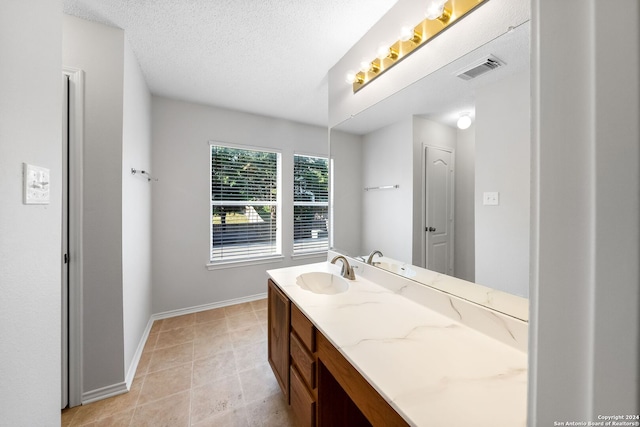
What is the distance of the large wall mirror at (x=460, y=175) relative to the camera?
3.06 ft

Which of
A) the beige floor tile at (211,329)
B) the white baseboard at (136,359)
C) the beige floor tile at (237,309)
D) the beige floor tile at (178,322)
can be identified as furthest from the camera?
the beige floor tile at (237,309)

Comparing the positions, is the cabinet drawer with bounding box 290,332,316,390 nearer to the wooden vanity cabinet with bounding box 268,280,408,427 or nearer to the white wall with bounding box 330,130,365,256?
the wooden vanity cabinet with bounding box 268,280,408,427

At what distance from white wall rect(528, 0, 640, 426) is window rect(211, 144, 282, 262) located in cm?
307

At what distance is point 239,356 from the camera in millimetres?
2041

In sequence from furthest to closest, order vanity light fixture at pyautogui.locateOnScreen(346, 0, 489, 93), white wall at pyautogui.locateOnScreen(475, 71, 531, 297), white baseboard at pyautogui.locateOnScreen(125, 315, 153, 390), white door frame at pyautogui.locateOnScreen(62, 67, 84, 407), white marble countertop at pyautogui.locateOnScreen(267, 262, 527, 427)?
white baseboard at pyautogui.locateOnScreen(125, 315, 153, 390), white door frame at pyautogui.locateOnScreen(62, 67, 84, 407), vanity light fixture at pyautogui.locateOnScreen(346, 0, 489, 93), white wall at pyautogui.locateOnScreen(475, 71, 531, 297), white marble countertop at pyautogui.locateOnScreen(267, 262, 527, 427)

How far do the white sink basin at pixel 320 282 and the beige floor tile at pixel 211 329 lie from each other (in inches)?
50.2

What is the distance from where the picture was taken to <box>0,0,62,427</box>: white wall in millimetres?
679

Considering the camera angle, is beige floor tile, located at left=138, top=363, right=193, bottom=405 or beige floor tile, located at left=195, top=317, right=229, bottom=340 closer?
beige floor tile, located at left=138, top=363, right=193, bottom=405

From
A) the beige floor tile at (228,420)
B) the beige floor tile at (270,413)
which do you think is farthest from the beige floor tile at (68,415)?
the beige floor tile at (270,413)

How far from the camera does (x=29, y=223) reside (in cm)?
78

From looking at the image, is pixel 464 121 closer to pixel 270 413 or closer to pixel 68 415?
pixel 270 413

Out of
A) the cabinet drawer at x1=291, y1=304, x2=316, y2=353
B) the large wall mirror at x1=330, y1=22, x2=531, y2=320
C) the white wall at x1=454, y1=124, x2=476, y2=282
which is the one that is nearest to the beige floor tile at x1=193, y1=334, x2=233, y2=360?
the cabinet drawer at x1=291, y1=304, x2=316, y2=353

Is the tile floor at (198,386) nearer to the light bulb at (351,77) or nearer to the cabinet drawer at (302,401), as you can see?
the cabinet drawer at (302,401)

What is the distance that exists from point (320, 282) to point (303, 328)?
0.59 m
